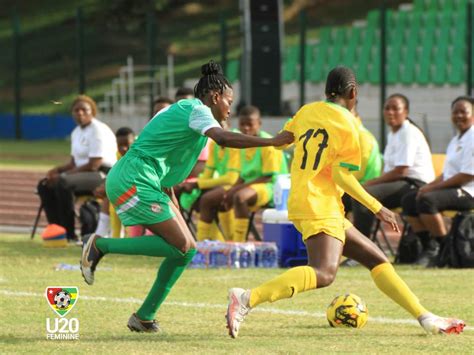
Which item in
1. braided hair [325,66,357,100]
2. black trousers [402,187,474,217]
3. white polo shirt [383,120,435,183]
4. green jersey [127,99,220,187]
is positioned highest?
braided hair [325,66,357,100]

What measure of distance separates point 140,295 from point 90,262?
220 cm

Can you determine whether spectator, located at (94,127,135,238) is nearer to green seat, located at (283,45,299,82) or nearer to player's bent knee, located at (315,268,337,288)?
player's bent knee, located at (315,268,337,288)

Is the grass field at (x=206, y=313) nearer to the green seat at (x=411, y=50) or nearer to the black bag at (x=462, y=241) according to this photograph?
the black bag at (x=462, y=241)

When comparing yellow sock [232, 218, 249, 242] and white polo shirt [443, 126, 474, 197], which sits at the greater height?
white polo shirt [443, 126, 474, 197]

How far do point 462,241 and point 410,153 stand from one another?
3.81ft

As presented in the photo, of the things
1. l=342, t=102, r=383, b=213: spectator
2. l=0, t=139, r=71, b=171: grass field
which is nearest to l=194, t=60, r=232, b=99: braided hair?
l=342, t=102, r=383, b=213: spectator

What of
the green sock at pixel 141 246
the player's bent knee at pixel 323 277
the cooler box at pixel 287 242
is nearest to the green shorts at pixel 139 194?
the green sock at pixel 141 246

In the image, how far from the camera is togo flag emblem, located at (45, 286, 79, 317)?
8656 millimetres

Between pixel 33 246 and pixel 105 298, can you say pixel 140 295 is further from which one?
pixel 33 246

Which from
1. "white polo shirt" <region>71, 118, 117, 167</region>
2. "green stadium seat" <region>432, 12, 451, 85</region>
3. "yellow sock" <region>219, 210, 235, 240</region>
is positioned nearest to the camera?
"yellow sock" <region>219, 210, 235, 240</region>

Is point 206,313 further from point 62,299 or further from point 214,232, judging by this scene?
point 214,232

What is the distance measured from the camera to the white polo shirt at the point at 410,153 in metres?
13.6

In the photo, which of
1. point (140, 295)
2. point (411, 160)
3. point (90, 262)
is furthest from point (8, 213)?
point (90, 262)

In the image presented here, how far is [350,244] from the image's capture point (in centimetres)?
874
